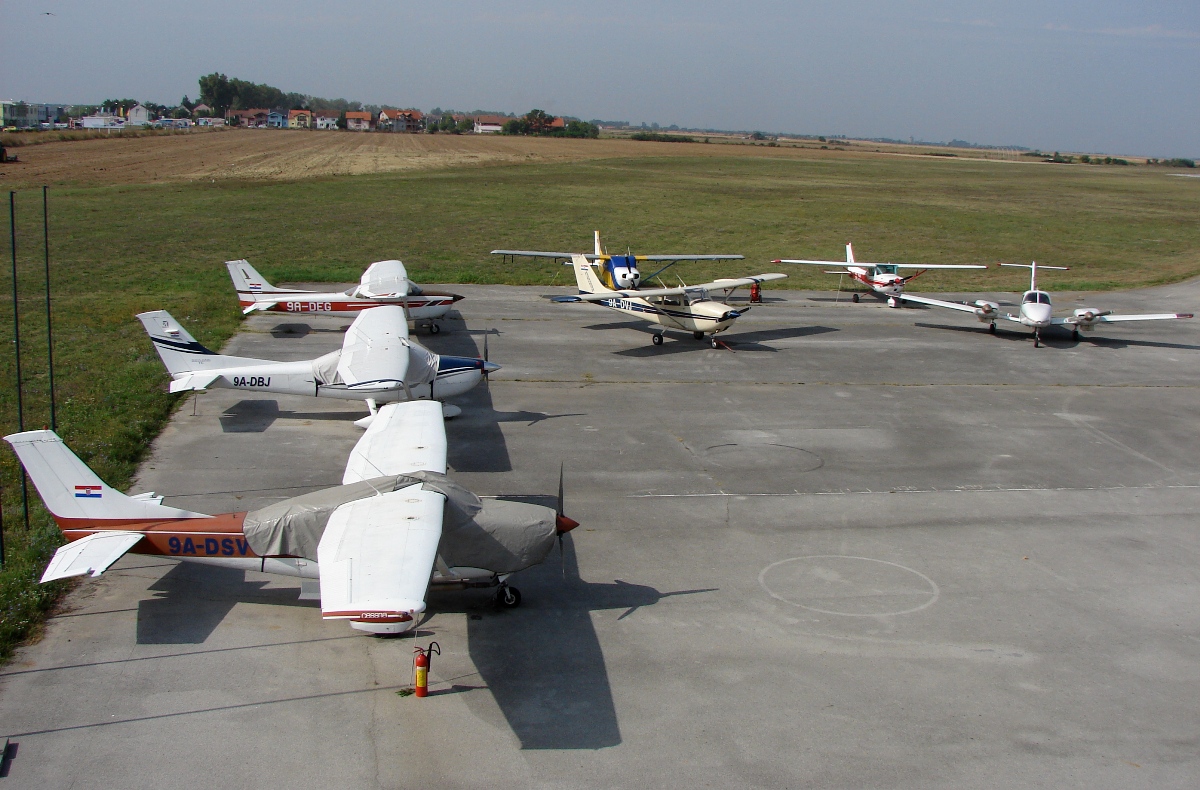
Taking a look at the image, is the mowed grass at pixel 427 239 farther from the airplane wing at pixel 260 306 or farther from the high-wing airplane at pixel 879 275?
the high-wing airplane at pixel 879 275

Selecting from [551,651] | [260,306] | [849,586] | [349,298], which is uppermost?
[349,298]

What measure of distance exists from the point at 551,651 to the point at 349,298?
→ 18.8 m

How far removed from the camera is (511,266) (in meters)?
41.0

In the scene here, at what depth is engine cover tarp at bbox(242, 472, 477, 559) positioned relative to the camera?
423 inches

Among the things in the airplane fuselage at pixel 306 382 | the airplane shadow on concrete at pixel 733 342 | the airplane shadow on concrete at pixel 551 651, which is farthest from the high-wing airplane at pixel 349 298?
the airplane shadow on concrete at pixel 551 651

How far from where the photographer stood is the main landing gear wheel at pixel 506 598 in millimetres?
11477

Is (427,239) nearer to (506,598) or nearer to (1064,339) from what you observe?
(1064,339)

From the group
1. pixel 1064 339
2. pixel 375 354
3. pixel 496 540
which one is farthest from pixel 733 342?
pixel 496 540

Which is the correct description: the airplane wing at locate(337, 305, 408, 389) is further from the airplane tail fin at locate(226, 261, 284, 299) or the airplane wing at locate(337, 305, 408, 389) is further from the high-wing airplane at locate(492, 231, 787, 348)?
the airplane tail fin at locate(226, 261, 284, 299)

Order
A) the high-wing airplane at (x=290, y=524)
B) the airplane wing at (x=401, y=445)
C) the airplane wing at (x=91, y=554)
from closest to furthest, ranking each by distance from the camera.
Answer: the airplane wing at (x=91, y=554)
the high-wing airplane at (x=290, y=524)
the airplane wing at (x=401, y=445)

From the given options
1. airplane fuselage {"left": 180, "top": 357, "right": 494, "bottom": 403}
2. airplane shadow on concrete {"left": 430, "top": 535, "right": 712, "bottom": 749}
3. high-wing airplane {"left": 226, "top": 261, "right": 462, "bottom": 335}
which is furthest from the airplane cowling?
airplane shadow on concrete {"left": 430, "top": 535, "right": 712, "bottom": 749}

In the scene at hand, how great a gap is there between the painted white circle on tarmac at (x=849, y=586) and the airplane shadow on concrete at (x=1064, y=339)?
19189 mm

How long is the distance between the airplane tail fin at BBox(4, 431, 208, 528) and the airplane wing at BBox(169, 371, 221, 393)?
6893 mm

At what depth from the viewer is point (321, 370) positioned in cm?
1834
